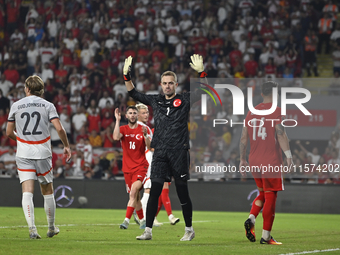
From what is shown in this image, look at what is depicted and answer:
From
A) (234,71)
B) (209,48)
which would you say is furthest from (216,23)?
(234,71)

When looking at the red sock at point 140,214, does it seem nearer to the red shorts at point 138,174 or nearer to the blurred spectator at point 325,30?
the red shorts at point 138,174

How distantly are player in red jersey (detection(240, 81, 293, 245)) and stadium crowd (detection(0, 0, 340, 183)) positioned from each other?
12.0 metres

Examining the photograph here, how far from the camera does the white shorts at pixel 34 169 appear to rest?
24.2 ft

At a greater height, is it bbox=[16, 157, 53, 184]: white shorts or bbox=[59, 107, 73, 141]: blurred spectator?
bbox=[16, 157, 53, 184]: white shorts

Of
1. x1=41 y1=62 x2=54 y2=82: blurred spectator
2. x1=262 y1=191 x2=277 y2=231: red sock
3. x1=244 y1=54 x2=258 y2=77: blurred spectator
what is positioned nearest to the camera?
x1=262 y1=191 x2=277 y2=231: red sock

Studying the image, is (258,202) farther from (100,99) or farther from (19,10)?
(19,10)

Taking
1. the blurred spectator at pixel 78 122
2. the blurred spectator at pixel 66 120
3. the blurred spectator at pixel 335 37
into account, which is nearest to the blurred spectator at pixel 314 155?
the blurred spectator at pixel 335 37

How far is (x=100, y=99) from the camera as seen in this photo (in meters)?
21.7

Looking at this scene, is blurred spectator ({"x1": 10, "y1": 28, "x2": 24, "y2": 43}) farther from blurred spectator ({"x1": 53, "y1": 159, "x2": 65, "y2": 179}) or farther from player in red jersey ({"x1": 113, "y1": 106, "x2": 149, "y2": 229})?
player in red jersey ({"x1": 113, "y1": 106, "x2": 149, "y2": 229})

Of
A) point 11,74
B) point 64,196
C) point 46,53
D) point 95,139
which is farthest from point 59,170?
point 46,53

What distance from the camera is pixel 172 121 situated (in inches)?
304

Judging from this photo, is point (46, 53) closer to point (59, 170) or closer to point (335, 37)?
point (59, 170)

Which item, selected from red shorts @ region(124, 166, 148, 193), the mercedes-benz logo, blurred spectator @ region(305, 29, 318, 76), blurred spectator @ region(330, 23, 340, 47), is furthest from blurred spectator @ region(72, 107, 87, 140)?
blurred spectator @ region(330, 23, 340, 47)

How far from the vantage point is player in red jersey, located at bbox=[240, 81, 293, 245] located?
300 inches
